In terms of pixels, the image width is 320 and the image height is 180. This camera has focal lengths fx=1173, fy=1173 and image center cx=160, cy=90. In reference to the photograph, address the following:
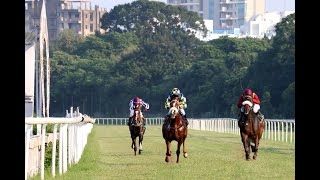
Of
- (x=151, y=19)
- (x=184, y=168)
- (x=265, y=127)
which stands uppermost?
(x=151, y=19)

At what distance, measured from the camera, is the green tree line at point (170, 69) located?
64.1 m

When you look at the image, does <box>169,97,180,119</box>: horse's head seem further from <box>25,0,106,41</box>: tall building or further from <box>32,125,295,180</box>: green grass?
<box>25,0,106,41</box>: tall building

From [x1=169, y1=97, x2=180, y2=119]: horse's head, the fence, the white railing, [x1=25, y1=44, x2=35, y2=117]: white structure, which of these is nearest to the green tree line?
the fence

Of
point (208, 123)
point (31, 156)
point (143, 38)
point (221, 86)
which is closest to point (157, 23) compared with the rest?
point (143, 38)

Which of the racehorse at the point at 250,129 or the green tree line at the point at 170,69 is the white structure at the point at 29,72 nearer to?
the racehorse at the point at 250,129

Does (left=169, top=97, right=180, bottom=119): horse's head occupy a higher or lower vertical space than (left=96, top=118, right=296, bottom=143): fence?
higher

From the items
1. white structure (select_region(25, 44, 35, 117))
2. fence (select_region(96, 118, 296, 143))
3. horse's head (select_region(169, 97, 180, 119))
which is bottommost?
fence (select_region(96, 118, 296, 143))

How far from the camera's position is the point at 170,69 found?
9262 centimetres

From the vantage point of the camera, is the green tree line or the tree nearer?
the green tree line

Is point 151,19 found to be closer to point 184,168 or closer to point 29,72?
point 29,72

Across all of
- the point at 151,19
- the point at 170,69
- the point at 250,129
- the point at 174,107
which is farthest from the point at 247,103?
the point at 151,19

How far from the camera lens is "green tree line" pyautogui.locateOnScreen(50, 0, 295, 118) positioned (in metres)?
64.1

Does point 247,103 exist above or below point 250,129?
above

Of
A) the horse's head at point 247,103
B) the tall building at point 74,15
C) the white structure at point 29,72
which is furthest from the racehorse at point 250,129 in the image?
the tall building at point 74,15
